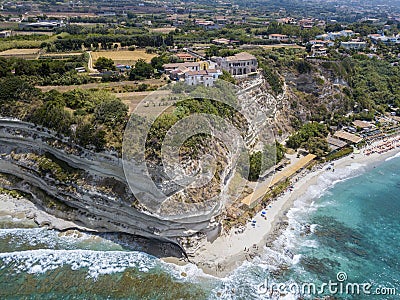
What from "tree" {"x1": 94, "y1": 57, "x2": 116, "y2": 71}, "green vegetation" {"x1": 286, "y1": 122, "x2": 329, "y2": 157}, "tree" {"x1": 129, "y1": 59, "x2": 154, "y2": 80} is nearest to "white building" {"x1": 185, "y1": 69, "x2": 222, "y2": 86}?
"tree" {"x1": 129, "y1": 59, "x2": 154, "y2": 80}

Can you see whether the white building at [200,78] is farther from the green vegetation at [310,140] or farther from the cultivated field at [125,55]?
the green vegetation at [310,140]

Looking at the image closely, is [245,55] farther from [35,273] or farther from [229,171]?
[35,273]

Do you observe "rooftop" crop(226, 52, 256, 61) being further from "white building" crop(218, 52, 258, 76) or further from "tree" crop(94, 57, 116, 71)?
"tree" crop(94, 57, 116, 71)

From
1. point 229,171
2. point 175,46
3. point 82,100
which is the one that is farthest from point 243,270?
point 175,46

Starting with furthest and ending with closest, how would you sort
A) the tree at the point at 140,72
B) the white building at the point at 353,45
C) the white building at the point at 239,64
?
the white building at the point at 353,45 → the white building at the point at 239,64 → the tree at the point at 140,72

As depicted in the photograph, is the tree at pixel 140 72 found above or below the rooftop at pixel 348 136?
above

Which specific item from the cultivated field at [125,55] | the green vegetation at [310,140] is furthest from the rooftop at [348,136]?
the cultivated field at [125,55]
